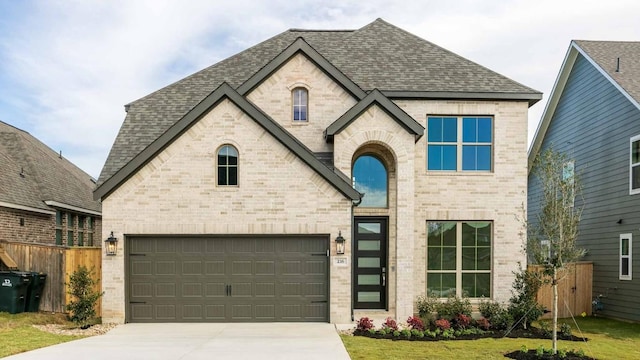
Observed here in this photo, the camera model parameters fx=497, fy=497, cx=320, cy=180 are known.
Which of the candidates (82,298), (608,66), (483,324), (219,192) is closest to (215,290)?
(219,192)

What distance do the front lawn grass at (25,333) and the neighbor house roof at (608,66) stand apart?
14.3 m

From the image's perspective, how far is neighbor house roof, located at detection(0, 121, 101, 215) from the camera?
18891mm

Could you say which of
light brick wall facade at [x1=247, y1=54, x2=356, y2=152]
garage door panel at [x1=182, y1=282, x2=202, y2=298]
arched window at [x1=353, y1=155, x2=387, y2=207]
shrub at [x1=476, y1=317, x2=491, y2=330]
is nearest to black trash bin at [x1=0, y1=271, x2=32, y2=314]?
garage door panel at [x1=182, y1=282, x2=202, y2=298]

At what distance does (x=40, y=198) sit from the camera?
20.1m

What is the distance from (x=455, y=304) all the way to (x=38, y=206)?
15966 mm

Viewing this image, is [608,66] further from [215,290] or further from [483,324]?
[215,290]

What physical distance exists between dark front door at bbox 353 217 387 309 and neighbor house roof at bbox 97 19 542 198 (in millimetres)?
3892

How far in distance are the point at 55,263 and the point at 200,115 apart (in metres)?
6.25

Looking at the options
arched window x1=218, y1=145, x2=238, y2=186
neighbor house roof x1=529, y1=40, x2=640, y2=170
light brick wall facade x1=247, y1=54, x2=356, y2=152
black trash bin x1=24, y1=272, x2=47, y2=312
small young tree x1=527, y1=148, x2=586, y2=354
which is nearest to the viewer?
small young tree x1=527, y1=148, x2=586, y2=354

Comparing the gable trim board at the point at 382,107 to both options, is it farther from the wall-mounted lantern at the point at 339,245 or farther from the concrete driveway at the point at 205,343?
the concrete driveway at the point at 205,343

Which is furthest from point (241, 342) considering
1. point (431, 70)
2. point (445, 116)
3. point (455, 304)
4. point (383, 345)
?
point (431, 70)

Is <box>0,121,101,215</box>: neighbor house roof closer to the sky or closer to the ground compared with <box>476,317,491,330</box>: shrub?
closer to the sky

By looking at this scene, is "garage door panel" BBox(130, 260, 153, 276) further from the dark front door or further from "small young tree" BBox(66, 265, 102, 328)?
the dark front door

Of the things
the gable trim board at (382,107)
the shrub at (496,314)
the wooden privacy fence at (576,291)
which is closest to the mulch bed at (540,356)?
the shrub at (496,314)
